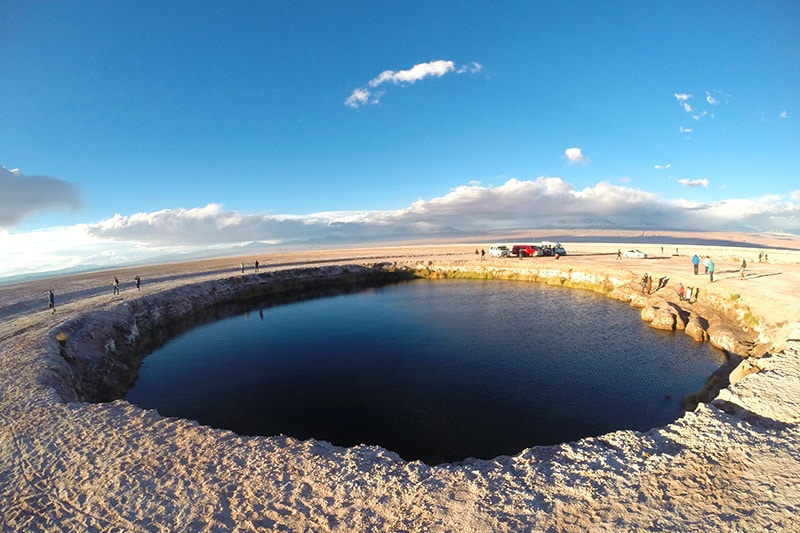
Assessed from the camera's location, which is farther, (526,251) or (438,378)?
(526,251)

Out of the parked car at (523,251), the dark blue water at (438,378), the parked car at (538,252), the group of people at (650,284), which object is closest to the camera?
the dark blue water at (438,378)

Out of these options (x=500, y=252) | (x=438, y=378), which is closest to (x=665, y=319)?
(x=438, y=378)

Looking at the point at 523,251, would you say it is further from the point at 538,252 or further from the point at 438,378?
the point at 438,378

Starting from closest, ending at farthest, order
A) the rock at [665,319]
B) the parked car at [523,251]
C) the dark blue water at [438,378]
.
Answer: the dark blue water at [438,378]
the rock at [665,319]
the parked car at [523,251]

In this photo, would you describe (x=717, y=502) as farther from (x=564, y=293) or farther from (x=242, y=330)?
(x=564, y=293)

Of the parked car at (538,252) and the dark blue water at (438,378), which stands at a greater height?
the parked car at (538,252)

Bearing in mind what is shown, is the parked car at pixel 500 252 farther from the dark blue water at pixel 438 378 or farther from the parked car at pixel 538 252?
the dark blue water at pixel 438 378

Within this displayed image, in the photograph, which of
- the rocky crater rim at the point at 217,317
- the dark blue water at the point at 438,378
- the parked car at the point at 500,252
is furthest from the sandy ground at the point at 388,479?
the parked car at the point at 500,252
